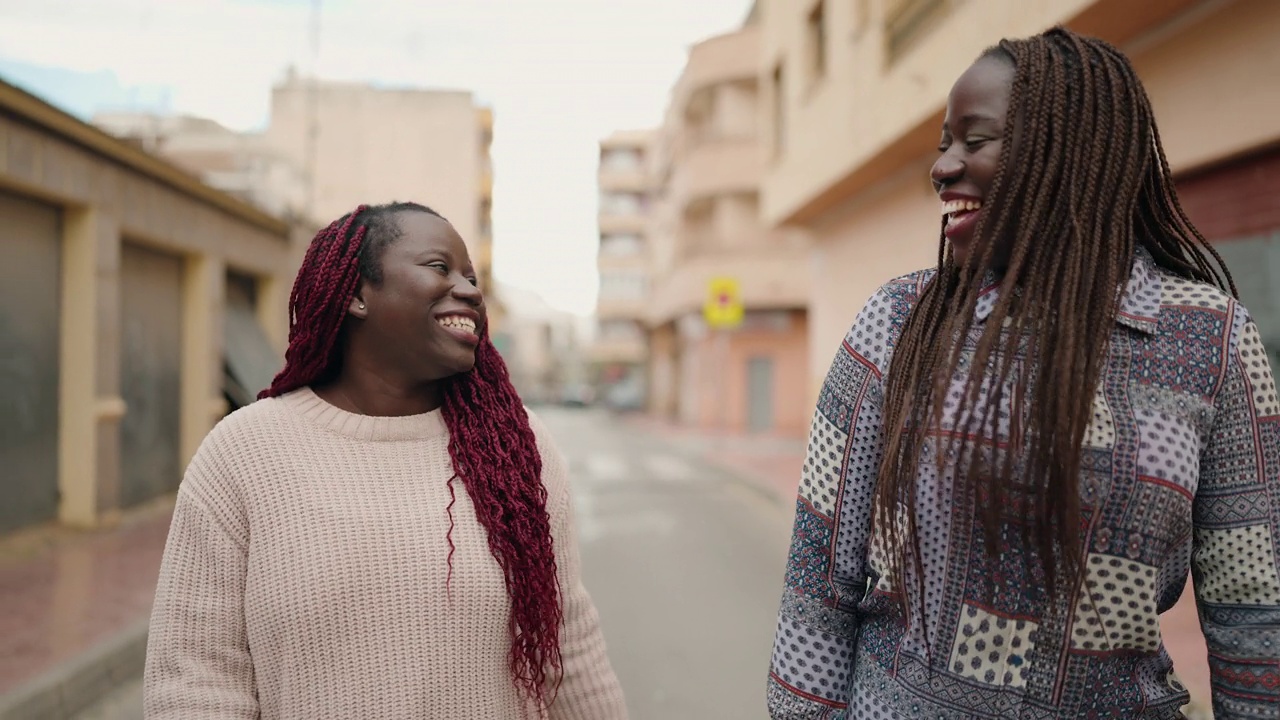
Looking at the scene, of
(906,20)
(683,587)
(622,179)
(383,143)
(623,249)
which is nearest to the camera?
(683,587)

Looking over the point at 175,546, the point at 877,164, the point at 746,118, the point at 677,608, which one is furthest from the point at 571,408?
the point at 175,546

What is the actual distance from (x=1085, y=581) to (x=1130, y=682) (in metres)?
0.18

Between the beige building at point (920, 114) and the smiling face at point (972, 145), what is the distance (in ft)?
17.3

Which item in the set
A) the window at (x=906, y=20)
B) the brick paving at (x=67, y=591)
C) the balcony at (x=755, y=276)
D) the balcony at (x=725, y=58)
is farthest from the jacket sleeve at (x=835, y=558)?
the balcony at (x=725, y=58)

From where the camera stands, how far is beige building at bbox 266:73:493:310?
3322cm

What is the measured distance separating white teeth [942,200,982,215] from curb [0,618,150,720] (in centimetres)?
418

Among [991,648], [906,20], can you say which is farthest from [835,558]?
[906,20]

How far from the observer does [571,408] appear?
6116 centimetres

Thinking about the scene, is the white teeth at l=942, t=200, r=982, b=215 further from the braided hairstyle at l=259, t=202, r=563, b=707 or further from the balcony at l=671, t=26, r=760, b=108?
the balcony at l=671, t=26, r=760, b=108

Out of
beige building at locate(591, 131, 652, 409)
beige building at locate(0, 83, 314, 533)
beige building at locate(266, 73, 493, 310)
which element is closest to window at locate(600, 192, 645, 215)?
beige building at locate(591, 131, 652, 409)

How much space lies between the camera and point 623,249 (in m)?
59.7

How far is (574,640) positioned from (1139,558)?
3.67 ft

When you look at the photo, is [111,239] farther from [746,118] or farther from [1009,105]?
[746,118]

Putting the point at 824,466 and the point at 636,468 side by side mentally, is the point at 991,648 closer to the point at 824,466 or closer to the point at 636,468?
the point at 824,466
